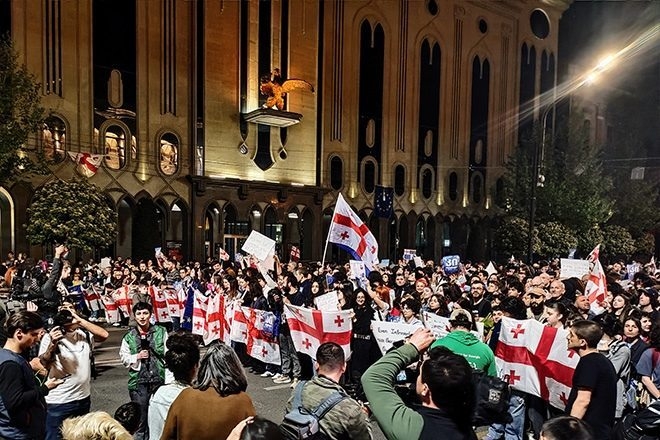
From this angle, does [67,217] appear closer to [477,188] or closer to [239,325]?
[239,325]

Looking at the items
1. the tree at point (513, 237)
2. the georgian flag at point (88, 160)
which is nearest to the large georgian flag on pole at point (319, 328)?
the georgian flag at point (88, 160)

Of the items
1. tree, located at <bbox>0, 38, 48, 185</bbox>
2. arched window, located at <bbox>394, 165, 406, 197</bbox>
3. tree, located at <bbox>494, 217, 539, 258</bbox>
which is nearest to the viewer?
tree, located at <bbox>0, 38, 48, 185</bbox>

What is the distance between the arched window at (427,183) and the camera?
3790cm

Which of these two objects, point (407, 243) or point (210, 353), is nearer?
point (210, 353)

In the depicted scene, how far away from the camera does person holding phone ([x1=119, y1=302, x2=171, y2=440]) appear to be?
17.8 ft

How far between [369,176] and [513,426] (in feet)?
97.2

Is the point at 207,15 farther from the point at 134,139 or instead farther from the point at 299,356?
the point at 299,356

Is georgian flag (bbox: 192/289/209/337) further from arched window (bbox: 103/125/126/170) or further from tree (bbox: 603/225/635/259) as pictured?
tree (bbox: 603/225/635/259)

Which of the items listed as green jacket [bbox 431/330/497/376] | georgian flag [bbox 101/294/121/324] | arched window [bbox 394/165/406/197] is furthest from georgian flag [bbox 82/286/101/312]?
arched window [bbox 394/165/406/197]

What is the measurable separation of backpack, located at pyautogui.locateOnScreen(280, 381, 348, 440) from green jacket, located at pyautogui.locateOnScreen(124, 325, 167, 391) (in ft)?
8.66

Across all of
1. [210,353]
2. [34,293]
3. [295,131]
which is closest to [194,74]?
[295,131]

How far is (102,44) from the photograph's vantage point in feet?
86.2


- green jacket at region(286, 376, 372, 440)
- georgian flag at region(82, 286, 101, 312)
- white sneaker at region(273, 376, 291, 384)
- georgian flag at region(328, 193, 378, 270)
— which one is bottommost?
white sneaker at region(273, 376, 291, 384)

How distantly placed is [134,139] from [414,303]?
75.9 ft
